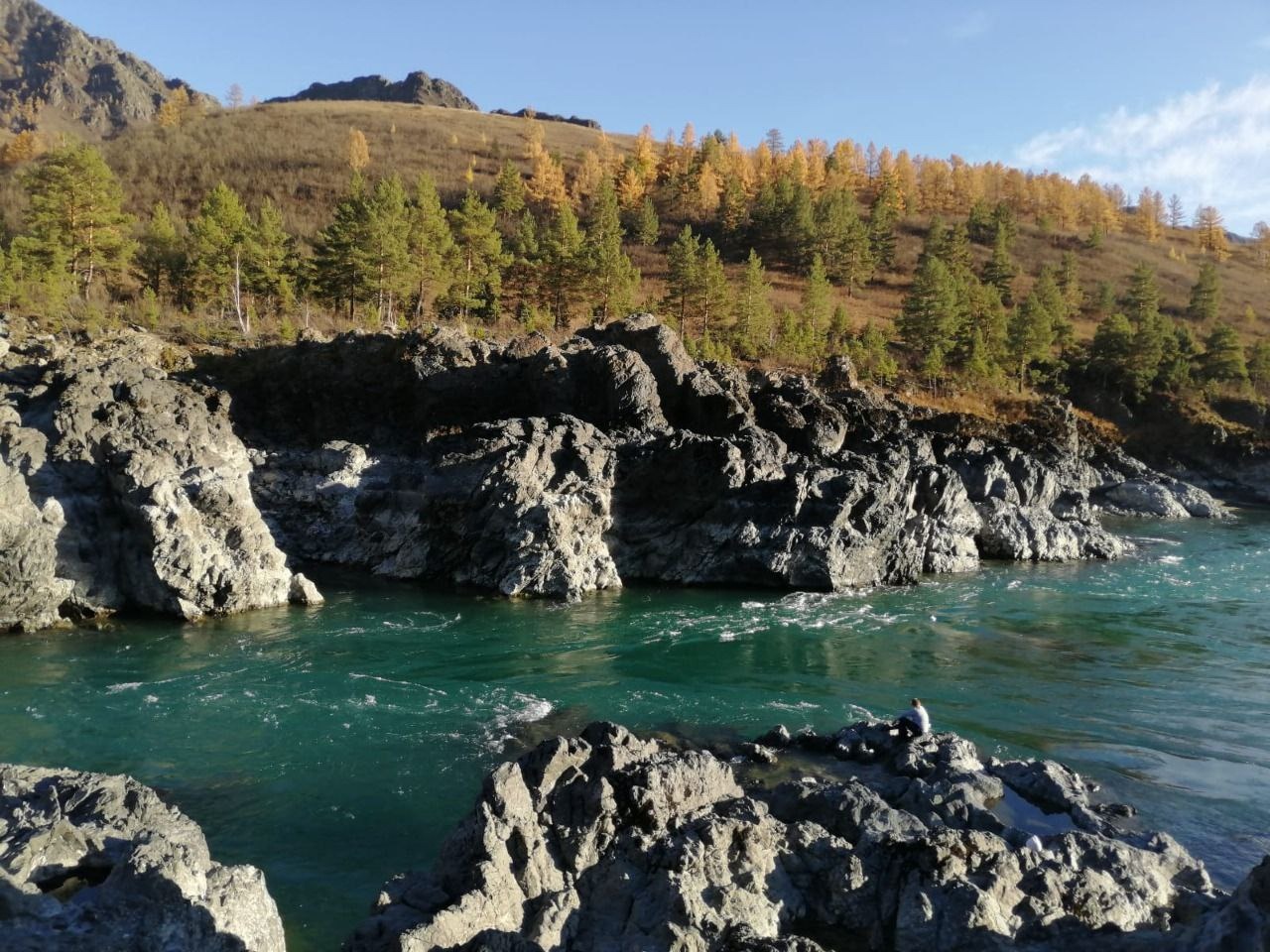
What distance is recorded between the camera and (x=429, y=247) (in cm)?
6094

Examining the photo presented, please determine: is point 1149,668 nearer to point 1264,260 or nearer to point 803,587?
point 803,587

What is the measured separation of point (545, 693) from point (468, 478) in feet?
48.5

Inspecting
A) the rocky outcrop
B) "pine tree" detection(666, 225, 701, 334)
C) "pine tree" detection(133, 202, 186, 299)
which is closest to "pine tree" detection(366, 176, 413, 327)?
"pine tree" detection(133, 202, 186, 299)

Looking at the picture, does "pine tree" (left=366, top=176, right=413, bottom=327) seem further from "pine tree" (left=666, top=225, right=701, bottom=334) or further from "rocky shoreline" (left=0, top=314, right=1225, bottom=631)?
"pine tree" (left=666, top=225, right=701, bottom=334)

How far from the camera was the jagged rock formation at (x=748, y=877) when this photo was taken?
884 centimetres

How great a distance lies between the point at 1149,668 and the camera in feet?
76.6

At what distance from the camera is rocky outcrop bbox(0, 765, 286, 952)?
8.03m

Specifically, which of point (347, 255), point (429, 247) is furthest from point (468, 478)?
point (429, 247)

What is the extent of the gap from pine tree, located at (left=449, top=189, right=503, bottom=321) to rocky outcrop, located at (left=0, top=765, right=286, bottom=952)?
186ft

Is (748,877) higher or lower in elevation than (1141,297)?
lower

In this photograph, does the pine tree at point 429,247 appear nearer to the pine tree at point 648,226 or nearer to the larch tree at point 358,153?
the pine tree at point 648,226

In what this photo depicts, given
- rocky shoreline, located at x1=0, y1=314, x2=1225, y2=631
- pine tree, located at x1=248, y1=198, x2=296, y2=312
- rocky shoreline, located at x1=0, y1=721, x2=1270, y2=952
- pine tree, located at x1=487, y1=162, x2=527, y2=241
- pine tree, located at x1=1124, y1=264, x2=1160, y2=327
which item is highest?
pine tree, located at x1=487, y1=162, x2=527, y2=241

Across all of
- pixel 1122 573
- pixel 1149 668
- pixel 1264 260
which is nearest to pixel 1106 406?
pixel 1122 573

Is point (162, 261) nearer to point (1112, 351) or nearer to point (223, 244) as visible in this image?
point (223, 244)
